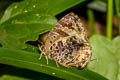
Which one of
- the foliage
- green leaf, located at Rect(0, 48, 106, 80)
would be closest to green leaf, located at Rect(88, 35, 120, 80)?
the foliage

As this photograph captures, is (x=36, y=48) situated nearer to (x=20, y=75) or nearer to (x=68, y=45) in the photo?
(x=68, y=45)

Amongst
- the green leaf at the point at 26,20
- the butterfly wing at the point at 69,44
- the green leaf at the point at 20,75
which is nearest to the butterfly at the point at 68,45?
the butterfly wing at the point at 69,44

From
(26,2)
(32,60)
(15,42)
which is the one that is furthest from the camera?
(26,2)

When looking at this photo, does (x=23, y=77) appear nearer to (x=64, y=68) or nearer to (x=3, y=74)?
(x=3, y=74)

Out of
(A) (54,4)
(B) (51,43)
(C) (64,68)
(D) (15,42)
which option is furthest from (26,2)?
(C) (64,68)

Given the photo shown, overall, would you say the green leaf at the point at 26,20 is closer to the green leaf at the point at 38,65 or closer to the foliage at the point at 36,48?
the foliage at the point at 36,48
